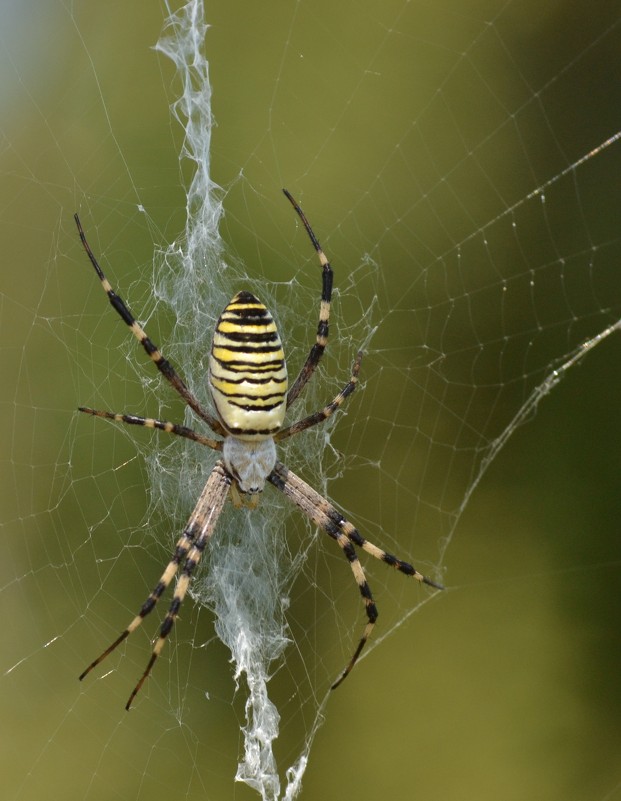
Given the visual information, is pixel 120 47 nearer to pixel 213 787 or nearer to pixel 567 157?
pixel 567 157

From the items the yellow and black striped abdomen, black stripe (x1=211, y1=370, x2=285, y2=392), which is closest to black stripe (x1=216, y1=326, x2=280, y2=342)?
the yellow and black striped abdomen

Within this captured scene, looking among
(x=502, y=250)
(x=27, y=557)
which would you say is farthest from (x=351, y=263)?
(x=27, y=557)

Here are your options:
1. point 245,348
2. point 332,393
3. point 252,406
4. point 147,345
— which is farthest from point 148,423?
point 332,393

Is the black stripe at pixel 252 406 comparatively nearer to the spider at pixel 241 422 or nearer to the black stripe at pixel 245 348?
the spider at pixel 241 422

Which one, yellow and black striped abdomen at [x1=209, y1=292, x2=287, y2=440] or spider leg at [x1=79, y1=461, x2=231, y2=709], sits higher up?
yellow and black striped abdomen at [x1=209, y1=292, x2=287, y2=440]

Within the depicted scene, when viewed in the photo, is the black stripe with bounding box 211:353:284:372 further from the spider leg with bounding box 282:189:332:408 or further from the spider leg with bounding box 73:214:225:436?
the spider leg with bounding box 282:189:332:408

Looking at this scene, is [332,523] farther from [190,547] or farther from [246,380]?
[246,380]

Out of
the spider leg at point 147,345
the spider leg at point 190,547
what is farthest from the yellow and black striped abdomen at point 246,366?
the spider leg at point 190,547
